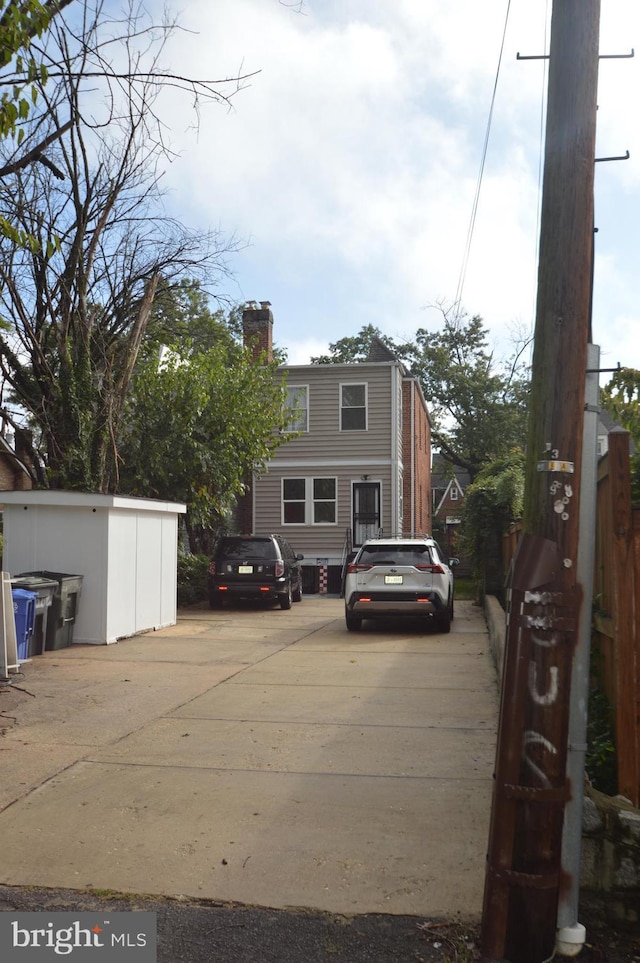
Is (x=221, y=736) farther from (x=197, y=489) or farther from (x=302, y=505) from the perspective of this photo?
(x=302, y=505)

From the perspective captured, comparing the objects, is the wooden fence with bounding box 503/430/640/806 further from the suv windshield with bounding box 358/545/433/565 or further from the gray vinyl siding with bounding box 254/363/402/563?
the gray vinyl siding with bounding box 254/363/402/563

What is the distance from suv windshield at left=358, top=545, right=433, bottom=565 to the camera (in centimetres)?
1483

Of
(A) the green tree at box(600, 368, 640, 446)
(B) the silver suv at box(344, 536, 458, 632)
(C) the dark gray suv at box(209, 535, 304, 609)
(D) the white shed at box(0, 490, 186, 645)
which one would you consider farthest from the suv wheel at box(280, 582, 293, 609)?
(A) the green tree at box(600, 368, 640, 446)

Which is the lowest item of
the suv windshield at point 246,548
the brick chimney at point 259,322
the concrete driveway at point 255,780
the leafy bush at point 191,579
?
the concrete driveway at point 255,780

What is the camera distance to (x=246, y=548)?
63.2ft

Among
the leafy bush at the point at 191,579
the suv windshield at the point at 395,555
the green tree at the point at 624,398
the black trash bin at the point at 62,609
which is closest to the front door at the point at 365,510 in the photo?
the leafy bush at the point at 191,579

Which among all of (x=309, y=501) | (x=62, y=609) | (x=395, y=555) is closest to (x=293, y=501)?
(x=309, y=501)

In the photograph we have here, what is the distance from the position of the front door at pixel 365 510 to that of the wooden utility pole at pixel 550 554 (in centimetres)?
2352

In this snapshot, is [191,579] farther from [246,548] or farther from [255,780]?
[255,780]

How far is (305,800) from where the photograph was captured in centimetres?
575

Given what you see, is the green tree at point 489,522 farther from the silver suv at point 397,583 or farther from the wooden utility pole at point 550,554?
the wooden utility pole at point 550,554

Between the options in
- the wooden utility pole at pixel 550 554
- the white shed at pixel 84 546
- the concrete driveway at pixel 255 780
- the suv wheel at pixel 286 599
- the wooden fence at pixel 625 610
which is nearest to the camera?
the wooden utility pole at pixel 550 554

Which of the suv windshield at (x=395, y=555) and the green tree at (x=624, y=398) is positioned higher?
the green tree at (x=624, y=398)

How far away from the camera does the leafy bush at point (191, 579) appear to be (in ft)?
66.8
